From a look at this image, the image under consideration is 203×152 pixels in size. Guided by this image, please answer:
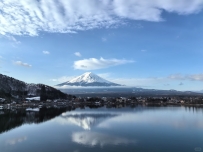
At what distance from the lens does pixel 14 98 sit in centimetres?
3384

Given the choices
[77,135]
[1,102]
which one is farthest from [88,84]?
[77,135]

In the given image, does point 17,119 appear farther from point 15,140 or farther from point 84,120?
point 15,140

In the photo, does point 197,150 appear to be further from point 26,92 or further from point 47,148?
point 26,92

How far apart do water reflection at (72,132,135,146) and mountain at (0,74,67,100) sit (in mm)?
25941

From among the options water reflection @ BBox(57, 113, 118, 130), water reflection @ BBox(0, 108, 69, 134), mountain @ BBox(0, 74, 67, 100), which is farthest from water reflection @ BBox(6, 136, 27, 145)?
mountain @ BBox(0, 74, 67, 100)

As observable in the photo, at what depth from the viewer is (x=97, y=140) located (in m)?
9.71

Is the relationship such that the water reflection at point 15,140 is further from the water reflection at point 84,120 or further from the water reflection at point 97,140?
the water reflection at point 84,120

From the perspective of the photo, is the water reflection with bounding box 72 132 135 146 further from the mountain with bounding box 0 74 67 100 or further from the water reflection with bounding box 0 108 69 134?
the mountain with bounding box 0 74 67 100

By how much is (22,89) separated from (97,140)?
3167 cm

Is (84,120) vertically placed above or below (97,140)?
above

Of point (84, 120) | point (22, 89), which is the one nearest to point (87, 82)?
point (22, 89)

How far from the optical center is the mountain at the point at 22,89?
3525 cm

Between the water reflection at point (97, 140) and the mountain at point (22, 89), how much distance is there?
2594cm

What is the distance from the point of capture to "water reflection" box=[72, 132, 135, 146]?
9141mm
